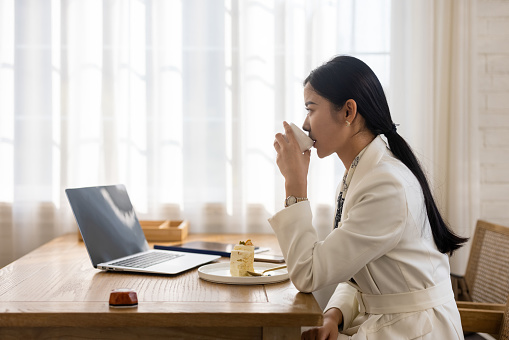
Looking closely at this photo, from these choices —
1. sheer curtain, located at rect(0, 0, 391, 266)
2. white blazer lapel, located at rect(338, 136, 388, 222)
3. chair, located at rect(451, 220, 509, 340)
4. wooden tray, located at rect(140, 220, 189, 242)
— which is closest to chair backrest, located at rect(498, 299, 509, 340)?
chair, located at rect(451, 220, 509, 340)

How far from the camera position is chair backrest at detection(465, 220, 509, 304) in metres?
2.00

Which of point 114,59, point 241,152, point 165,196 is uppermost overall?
point 114,59

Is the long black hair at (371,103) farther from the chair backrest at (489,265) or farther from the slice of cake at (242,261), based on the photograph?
the chair backrest at (489,265)

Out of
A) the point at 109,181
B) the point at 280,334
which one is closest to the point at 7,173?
the point at 109,181

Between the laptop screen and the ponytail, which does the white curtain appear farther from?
the laptop screen

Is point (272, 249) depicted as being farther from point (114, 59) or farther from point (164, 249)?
point (114, 59)

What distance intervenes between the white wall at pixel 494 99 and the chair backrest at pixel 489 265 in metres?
0.42

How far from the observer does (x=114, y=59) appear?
2539 mm

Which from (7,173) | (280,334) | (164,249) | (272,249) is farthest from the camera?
(7,173)

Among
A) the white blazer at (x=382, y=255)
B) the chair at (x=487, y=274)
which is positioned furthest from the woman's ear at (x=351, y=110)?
the chair at (x=487, y=274)

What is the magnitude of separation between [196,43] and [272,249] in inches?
41.1

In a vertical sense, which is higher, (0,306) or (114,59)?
(114,59)

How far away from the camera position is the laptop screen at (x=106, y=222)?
5.31 ft

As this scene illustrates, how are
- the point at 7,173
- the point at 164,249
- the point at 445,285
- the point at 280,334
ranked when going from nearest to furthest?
the point at 280,334
the point at 445,285
the point at 164,249
the point at 7,173
